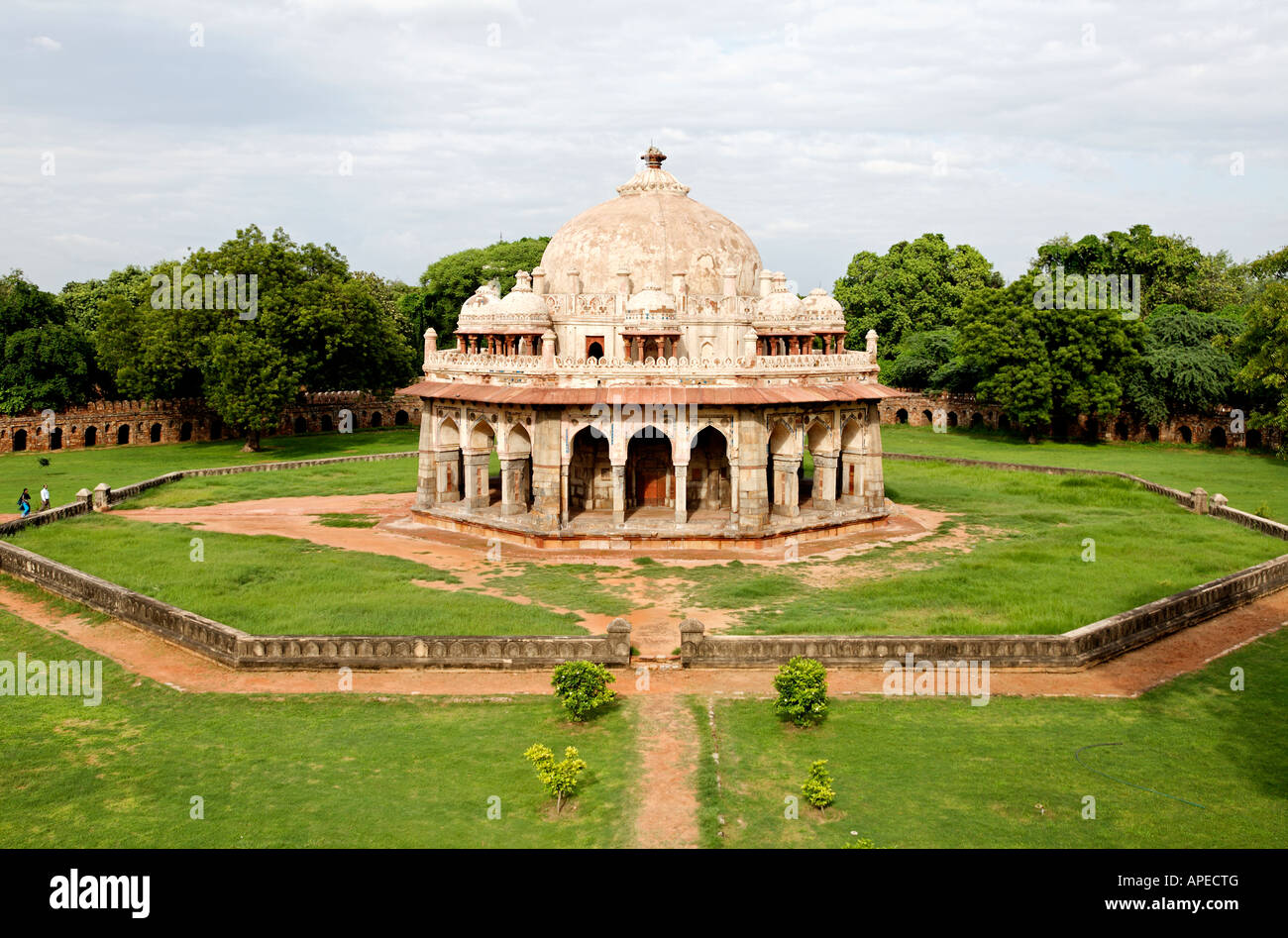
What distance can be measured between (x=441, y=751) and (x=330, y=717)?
121 inches

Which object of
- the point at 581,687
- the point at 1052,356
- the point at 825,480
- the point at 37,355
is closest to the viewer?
the point at 581,687

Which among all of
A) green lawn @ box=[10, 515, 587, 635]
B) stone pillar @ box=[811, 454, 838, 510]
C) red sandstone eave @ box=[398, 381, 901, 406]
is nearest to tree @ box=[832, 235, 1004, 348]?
stone pillar @ box=[811, 454, 838, 510]

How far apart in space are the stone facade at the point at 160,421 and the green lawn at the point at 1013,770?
52.8 meters

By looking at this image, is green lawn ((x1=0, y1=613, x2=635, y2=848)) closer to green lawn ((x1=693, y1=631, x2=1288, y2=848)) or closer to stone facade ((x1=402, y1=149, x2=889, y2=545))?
green lawn ((x1=693, y1=631, x2=1288, y2=848))

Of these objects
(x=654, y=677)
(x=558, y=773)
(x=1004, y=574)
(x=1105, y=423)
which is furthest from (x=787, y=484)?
(x=1105, y=423)

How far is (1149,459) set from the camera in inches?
2181

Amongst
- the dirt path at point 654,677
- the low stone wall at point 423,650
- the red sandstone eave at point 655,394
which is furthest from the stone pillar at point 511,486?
→ the low stone wall at point 423,650

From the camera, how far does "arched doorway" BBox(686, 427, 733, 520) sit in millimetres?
38719

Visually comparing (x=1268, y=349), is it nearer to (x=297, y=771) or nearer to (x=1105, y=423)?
(x=1105, y=423)

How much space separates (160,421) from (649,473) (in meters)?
39.4

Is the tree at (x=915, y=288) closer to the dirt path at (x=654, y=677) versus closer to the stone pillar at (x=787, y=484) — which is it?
the stone pillar at (x=787, y=484)

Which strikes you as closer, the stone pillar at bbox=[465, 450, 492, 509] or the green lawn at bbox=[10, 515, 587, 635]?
the green lawn at bbox=[10, 515, 587, 635]

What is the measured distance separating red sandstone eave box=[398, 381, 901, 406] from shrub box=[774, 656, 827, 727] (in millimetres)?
16151

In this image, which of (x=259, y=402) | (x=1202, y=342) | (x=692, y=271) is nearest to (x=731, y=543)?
(x=692, y=271)
